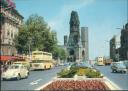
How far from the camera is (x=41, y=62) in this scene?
6469 cm

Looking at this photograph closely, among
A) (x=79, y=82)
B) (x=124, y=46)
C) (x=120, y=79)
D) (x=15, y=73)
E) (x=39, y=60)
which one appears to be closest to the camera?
(x=79, y=82)

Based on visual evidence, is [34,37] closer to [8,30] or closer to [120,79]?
[8,30]

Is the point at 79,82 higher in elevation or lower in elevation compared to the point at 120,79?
higher

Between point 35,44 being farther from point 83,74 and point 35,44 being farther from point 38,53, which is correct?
point 83,74

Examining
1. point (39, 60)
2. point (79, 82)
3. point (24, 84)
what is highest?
point (39, 60)

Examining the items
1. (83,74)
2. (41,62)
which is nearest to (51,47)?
(41,62)

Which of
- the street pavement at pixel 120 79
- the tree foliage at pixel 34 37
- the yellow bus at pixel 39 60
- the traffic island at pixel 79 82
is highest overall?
the tree foliage at pixel 34 37

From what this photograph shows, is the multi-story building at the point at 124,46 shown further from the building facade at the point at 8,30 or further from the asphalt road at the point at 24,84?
the asphalt road at the point at 24,84

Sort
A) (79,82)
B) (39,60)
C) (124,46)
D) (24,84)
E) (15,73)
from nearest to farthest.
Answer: (79,82), (24,84), (15,73), (39,60), (124,46)

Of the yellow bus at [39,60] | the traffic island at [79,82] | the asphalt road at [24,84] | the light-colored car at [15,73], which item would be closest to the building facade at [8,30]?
the yellow bus at [39,60]

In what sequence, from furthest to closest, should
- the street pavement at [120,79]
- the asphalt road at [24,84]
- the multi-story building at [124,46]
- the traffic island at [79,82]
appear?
the multi-story building at [124,46], the street pavement at [120,79], the asphalt road at [24,84], the traffic island at [79,82]

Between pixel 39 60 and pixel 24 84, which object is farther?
pixel 39 60

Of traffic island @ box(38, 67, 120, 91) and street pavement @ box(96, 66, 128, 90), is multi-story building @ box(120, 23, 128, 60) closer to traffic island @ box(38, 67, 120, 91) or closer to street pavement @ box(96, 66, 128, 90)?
street pavement @ box(96, 66, 128, 90)

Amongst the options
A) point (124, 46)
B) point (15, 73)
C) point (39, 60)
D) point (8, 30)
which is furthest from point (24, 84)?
point (124, 46)
